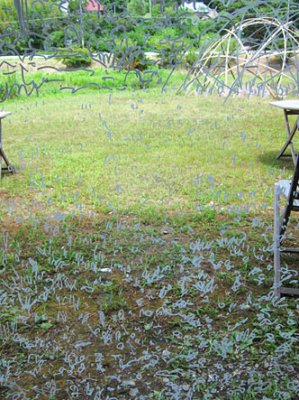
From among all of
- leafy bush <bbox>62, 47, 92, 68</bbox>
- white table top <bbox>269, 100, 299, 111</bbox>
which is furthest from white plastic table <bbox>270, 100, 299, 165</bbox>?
leafy bush <bbox>62, 47, 92, 68</bbox>

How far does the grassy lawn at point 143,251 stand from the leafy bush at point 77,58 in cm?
56

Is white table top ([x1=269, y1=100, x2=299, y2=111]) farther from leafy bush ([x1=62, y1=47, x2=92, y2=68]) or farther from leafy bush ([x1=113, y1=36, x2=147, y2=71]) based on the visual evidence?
leafy bush ([x1=62, y1=47, x2=92, y2=68])

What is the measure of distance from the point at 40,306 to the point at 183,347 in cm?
52

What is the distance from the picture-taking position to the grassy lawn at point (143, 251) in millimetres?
1326

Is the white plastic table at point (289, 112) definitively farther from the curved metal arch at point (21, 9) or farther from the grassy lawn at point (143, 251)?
the curved metal arch at point (21, 9)

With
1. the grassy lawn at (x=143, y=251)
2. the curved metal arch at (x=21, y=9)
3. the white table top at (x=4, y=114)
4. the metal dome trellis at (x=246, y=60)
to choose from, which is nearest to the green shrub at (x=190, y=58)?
the metal dome trellis at (x=246, y=60)

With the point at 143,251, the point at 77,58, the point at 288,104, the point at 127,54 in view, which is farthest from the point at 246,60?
the point at 143,251

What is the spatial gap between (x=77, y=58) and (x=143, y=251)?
32.3 inches

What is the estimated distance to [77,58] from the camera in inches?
78.5

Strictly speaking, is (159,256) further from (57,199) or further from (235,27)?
(235,27)

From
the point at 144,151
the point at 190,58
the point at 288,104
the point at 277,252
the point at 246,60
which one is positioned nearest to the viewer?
the point at 277,252

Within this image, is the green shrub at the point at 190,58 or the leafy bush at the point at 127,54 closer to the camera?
the leafy bush at the point at 127,54

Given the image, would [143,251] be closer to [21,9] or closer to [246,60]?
[21,9]

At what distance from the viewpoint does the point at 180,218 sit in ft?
7.54
